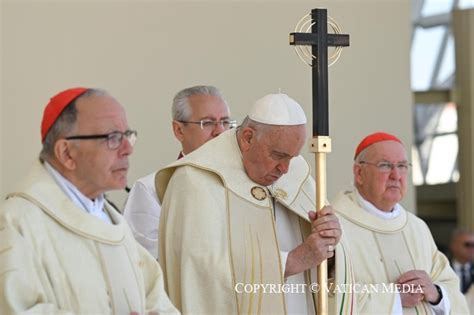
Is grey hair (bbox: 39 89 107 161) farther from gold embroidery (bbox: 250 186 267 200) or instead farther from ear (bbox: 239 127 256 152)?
gold embroidery (bbox: 250 186 267 200)

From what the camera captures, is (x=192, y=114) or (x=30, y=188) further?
(x=192, y=114)

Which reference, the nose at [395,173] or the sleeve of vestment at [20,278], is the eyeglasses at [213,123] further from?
the sleeve of vestment at [20,278]

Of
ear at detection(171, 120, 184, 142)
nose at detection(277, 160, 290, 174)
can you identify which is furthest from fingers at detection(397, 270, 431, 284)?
ear at detection(171, 120, 184, 142)

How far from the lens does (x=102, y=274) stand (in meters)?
4.63

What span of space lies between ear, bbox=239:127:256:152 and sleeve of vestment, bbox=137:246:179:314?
1020mm

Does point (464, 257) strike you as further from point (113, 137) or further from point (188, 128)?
point (113, 137)

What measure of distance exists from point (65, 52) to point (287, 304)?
3.13 metres

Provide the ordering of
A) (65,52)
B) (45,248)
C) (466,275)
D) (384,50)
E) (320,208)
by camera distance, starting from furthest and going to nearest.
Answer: (466,275) → (384,50) → (65,52) → (320,208) → (45,248)

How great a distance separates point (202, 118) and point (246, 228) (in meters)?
1.05

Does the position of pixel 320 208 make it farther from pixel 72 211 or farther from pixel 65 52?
pixel 65 52

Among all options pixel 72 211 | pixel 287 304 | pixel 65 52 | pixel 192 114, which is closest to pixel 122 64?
pixel 65 52

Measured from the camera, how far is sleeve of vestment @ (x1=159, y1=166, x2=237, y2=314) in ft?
18.2

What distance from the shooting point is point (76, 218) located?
4.59 meters

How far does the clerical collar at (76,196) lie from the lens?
463cm
